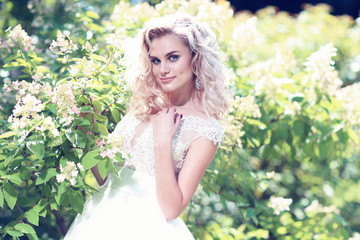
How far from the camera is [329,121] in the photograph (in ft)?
11.4

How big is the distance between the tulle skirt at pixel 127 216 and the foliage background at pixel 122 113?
120 millimetres

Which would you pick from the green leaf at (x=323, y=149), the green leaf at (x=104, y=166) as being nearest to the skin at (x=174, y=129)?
the green leaf at (x=104, y=166)

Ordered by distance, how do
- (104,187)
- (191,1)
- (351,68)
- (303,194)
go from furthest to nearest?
(351,68), (303,194), (191,1), (104,187)

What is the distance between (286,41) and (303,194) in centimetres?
184

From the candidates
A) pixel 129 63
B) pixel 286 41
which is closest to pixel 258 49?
pixel 286 41

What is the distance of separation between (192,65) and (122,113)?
0.58m

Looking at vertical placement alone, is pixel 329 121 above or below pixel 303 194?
above

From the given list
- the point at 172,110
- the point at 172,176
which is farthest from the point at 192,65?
the point at 172,176

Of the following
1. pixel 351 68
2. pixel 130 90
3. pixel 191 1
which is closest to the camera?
pixel 130 90

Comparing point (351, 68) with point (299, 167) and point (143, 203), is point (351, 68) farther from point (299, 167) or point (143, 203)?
point (143, 203)

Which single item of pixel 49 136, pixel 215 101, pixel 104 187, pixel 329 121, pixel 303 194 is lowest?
pixel 303 194

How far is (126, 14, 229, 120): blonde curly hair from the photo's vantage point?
2.30m

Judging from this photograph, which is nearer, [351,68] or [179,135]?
[179,135]

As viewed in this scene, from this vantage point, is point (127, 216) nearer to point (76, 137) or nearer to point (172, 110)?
point (76, 137)
